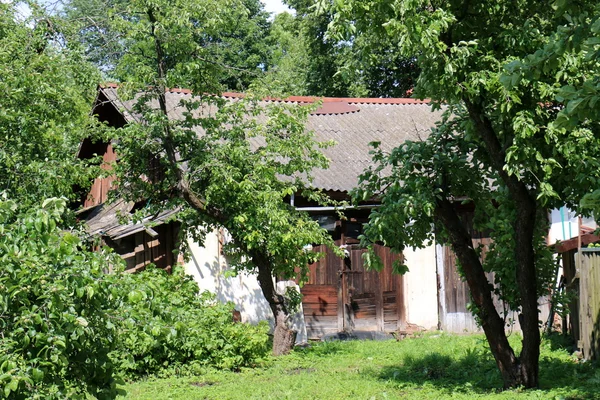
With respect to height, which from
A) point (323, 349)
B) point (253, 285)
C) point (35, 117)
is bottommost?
point (323, 349)

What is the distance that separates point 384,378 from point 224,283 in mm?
5510

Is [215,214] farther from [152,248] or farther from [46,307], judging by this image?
[46,307]

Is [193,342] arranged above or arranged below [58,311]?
below

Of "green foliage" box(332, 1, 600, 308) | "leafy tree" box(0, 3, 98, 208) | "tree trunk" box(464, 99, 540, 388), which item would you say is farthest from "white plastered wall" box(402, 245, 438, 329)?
"leafy tree" box(0, 3, 98, 208)

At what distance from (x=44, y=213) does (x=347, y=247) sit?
37.0 ft

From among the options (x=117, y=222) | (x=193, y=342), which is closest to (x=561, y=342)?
(x=193, y=342)

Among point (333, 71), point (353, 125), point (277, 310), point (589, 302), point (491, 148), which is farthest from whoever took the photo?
point (333, 71)

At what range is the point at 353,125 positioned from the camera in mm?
19500

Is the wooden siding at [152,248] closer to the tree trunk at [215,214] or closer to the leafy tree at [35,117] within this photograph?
the tree trunk at [215,214]

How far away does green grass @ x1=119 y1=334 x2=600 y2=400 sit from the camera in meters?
9.45

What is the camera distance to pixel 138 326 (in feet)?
18.5

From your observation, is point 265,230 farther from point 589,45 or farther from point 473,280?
point 589,45

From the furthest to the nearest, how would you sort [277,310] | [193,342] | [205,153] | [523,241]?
[277,310], [205,153], [193,342], [523,241]

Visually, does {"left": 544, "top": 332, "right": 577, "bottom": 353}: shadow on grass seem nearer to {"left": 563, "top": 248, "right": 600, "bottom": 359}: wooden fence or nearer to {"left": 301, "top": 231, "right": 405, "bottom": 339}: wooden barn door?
{"left": 563, "top": 248, "right": 600, "bottom": 359}: wooden fence
